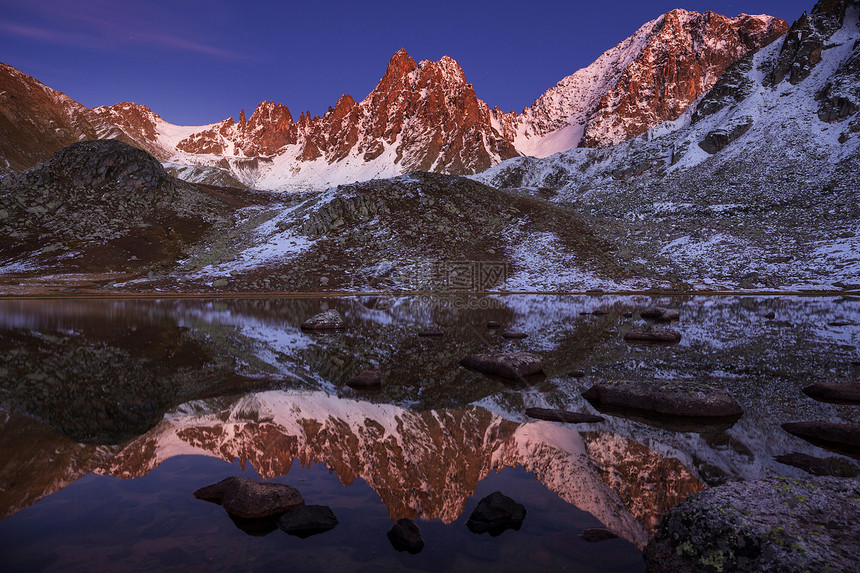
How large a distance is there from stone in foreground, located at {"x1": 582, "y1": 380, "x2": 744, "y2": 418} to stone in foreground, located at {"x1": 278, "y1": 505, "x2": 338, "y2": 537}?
8.52 metres

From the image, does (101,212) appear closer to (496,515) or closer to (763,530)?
(496,515)

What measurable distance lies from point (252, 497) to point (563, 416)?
7.34 meters

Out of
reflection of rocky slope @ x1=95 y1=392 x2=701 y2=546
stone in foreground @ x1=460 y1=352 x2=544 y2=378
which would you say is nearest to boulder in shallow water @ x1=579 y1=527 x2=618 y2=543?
reflection of rocky slope @ x1=95 y1=392 x2=701 y2=546

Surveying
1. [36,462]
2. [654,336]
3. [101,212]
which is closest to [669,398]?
[654,336]

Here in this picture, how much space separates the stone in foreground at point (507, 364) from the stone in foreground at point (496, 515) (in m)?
9.11

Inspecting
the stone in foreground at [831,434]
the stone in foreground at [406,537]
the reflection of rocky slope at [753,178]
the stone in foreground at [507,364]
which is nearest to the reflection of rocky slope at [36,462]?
the stone in foreground at [406,537]

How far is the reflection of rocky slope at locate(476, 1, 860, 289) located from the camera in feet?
249

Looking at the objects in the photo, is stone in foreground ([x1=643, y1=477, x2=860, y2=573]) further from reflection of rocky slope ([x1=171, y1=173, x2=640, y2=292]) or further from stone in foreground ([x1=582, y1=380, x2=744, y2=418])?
reflection of rocky slope ([x1=171, y1=173, x2=640, y2=292])

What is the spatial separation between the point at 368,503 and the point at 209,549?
2261mm

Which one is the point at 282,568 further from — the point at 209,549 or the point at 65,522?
the point at 65,522

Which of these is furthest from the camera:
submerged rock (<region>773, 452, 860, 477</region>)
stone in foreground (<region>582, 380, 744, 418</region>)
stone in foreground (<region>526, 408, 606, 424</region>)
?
stone in foreground (<region>582, 380, 744, 418</region>)

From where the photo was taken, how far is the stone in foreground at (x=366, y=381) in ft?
47.4

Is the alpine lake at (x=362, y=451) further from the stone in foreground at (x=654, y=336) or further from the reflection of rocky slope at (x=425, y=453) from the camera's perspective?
the stone in foreground at (x=654, y=336)

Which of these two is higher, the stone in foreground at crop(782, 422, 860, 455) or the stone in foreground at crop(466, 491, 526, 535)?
the stone in foreground at crop(782, 422, 860, 455)
